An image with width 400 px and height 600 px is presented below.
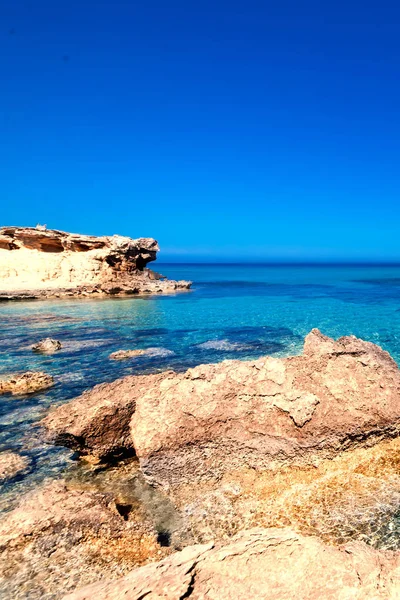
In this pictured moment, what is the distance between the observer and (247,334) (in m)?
21.9

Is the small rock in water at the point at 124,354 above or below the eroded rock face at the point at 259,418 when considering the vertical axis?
below

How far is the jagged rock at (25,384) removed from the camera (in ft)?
39.6

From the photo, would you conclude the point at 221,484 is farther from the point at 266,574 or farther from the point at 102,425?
the point at 266,574

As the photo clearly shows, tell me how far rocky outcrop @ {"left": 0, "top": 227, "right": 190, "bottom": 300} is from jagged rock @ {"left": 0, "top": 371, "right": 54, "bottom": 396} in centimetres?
2888

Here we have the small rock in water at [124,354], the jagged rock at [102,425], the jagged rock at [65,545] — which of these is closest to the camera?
the jagged rock at [65,545]

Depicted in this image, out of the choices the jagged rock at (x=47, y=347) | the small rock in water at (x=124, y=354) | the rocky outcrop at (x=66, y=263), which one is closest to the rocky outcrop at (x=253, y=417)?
the small rock in water at (x=124, y=354)

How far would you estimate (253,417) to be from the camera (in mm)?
6750

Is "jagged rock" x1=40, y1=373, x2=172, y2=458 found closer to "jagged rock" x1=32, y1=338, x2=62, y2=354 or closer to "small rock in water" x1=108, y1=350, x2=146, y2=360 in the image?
"small rock in water" x1=108, y1=350, x2=146, y2=360

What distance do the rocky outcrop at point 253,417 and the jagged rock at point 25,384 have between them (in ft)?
18.3

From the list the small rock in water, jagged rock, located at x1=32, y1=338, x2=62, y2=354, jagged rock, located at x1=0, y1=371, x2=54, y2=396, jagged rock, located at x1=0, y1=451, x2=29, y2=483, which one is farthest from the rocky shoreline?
jagged rock, located at x1=32, y1=338, x2=62, y2=354

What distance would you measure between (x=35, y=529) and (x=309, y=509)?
420 centimetres

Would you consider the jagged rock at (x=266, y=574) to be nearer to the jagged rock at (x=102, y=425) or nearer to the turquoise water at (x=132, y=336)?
the jagged rock at (x=102, y=425)

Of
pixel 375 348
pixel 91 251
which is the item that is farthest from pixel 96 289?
pixel 375 348

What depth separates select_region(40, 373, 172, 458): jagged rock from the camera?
291 inches
